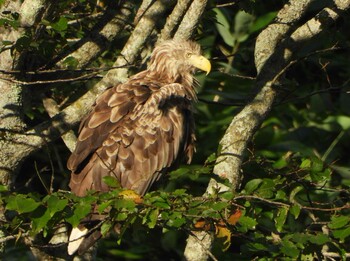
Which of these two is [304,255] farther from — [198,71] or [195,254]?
[198,71]

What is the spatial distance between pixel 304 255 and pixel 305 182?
2.17 feet

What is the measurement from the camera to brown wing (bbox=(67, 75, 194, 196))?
773 centimetres

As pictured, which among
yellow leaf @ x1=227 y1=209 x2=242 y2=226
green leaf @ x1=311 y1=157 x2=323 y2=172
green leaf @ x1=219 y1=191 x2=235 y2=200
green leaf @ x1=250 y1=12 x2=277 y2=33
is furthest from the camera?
green leaf @ x1=250 y1=12 x2=277 y2=33

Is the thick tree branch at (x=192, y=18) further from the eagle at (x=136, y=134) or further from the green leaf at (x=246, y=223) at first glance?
the green leaf at (x=246, y=223)

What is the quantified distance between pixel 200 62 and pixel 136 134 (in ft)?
2.95

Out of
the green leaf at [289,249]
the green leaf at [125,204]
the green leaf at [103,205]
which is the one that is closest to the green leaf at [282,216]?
the green leaf at [289,249]

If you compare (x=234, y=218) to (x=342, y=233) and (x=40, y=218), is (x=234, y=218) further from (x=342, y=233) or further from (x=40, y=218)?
(x=40, y=218)

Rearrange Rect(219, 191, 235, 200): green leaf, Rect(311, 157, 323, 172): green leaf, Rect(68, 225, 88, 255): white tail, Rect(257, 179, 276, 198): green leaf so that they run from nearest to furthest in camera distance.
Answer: Rect(219, 191, 235, 200): green leaf
Rect(257, 179, 276, 198): green leaf
Rect(311, 157, 323, 172): green leaf
Rect(68, 225, 88, 255): white tail

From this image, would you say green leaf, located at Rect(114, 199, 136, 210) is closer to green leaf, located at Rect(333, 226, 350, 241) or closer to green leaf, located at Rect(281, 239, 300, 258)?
green leaf, located at Rect(281, 239, 300, 258)

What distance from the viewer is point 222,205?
19.0 ft

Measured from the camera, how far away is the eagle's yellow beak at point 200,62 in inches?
327

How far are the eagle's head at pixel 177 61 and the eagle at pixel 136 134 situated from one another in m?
0.02

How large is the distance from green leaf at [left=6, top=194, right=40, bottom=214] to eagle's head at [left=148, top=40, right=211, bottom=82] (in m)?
2.86

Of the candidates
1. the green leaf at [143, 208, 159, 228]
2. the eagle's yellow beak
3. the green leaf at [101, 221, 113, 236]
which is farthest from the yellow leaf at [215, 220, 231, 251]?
the eagle's yellow beak
